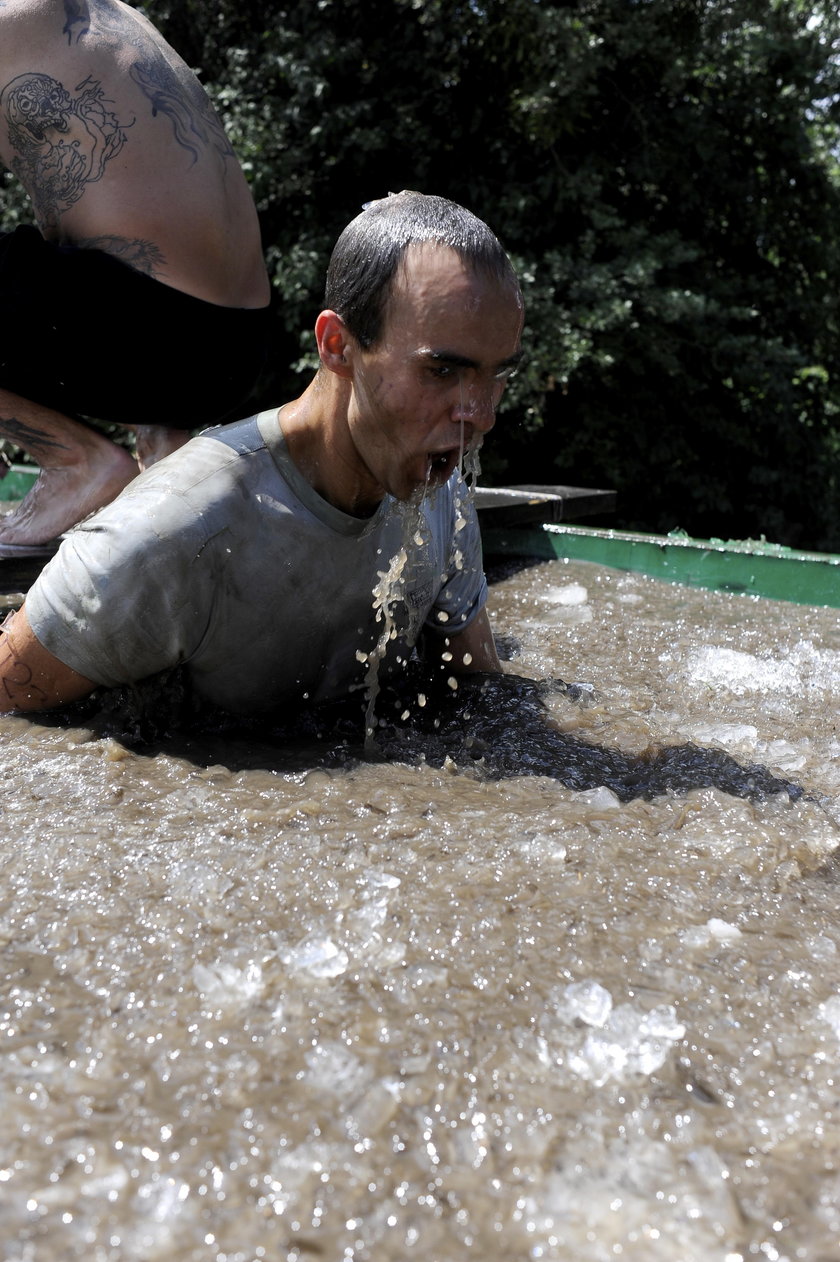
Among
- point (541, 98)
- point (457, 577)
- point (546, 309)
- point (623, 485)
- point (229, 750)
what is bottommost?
point (623, 485)

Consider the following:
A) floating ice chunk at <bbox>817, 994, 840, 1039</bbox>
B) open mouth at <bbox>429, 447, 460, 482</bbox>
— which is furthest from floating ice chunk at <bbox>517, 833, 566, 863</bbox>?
open mouth at <bbox>429, 447, 460, 482</bbox>

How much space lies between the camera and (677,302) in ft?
25.7

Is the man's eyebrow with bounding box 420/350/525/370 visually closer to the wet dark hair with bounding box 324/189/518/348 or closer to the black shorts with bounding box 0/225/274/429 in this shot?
the wet dark hair with bounding box 324/189/518/348

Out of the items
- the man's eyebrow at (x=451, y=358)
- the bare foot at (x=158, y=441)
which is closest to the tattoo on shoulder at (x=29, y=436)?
the bare foot at (x=158, y=441)

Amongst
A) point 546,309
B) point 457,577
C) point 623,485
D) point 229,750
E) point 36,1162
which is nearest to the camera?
point 36,1162

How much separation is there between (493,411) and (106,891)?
1138mm

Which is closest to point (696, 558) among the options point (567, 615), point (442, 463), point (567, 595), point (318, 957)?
point (567, 595)

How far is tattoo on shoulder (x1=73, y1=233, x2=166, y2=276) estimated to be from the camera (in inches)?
113

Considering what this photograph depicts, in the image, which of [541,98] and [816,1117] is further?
[541,98]

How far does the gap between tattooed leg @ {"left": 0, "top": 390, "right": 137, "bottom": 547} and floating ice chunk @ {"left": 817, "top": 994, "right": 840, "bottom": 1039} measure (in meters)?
2.41

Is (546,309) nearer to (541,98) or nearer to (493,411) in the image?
(541,98)

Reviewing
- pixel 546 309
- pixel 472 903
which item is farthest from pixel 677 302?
pixel 472 903

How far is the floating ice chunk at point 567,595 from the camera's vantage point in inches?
156

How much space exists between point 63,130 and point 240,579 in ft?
4.98
